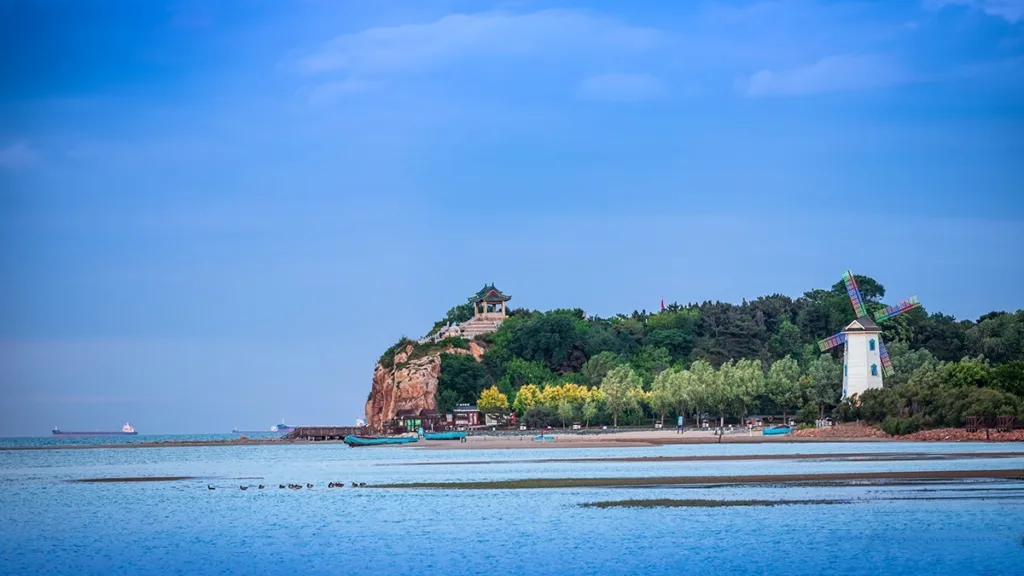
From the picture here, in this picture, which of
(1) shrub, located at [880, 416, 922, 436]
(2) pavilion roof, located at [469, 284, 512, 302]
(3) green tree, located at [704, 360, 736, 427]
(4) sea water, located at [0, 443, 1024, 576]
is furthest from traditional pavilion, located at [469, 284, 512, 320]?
(4) sea water, located at [0, 443, 1024, 576]

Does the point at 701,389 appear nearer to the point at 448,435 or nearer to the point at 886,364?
the point at 886,364

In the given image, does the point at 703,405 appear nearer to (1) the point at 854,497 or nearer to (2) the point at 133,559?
(1) the point at 854,497

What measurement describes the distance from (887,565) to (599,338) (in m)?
130

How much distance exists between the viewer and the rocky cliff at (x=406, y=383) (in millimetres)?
148000

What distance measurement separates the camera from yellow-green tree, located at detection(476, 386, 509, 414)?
141875mm

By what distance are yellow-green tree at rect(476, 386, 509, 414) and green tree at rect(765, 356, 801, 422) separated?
34985mm

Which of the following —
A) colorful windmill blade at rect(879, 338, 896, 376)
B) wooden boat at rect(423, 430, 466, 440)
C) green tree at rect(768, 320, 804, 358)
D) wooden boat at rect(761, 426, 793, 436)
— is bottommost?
wooden boat at rect(423, 430, 466, 440)

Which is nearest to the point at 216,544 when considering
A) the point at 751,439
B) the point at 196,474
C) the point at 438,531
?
the point at 438,531

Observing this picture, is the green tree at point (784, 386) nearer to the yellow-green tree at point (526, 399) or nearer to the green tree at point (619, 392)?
the green tree at point (619, 392)

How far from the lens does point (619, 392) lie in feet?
425

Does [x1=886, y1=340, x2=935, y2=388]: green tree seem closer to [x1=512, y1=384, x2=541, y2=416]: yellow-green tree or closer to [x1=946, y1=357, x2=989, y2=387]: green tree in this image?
[x1=946, y1=357, x2=989, y2=387]: green tree

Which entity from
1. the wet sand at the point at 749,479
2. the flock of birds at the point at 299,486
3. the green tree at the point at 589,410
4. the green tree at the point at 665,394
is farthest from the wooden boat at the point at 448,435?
the wet sand at the point at 749,479

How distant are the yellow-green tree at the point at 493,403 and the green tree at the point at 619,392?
41.0ft

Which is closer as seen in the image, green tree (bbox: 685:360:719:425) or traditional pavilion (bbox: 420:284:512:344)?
green tree (bbox: 685:360:719:425)
